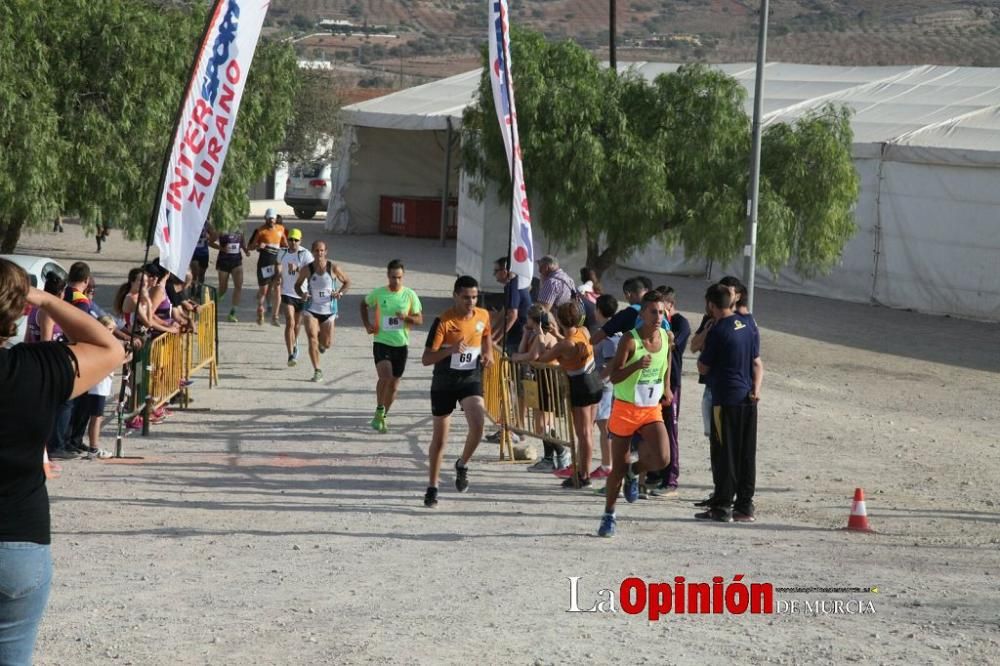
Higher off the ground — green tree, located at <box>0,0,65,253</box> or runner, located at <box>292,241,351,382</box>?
green tree, located at <box>0,0,65,253</box>

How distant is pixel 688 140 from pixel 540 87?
250 centimetres

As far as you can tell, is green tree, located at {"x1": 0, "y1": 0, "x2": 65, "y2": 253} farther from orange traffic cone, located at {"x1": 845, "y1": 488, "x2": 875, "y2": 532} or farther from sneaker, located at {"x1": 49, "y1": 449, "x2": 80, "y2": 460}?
orange traffic cone, located at {"x1": 845, "y1": 488, "x2": 875, "y2": 532}

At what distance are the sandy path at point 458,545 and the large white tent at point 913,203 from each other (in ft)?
34.2

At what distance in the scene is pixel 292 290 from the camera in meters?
18.4

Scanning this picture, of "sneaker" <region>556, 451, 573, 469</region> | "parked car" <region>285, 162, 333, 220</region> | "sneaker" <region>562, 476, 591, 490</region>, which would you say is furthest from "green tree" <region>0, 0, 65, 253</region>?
"parked car" <region>285, 162, 333, 220</region>

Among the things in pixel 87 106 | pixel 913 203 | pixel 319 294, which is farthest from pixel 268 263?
pixel 913 203

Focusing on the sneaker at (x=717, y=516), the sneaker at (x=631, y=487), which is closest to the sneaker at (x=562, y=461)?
the sneaker at (x=631, y=487)

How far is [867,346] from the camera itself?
23.8m

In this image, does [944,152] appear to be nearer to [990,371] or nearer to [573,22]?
[990,371]

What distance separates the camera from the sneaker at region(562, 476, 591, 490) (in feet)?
37.9

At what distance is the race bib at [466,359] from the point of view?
10.9 metres

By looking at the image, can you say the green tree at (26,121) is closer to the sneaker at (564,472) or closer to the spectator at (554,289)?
the spectator at (554,289)

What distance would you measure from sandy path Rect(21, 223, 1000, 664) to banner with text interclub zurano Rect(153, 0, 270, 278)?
6.40 feet

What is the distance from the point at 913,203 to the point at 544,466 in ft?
58.6
